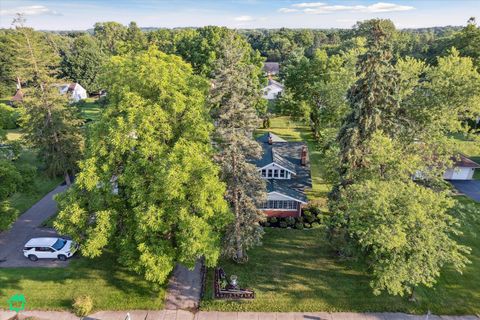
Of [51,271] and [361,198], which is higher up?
[361,198]

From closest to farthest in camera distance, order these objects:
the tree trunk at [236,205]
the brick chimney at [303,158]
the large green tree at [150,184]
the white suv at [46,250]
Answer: the large green tree at [150,184], the tree trunk at [236,205], the white suv at [46,250], the brick chimney at [303,158]

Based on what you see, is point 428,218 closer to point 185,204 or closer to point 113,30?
point 185,204

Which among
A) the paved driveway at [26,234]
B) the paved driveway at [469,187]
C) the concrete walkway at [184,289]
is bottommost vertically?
the concrete walkway at [184,289]

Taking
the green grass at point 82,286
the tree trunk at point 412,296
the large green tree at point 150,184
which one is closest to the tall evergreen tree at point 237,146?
the large green tree at point 150,184

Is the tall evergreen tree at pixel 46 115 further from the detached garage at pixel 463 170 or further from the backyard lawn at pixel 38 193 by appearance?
the detached garage at pixel 463 170

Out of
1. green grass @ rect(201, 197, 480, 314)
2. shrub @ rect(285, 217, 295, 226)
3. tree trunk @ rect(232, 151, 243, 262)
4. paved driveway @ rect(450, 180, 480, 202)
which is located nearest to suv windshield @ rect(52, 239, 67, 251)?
green grass @ rect(201, 197, 480, 314)

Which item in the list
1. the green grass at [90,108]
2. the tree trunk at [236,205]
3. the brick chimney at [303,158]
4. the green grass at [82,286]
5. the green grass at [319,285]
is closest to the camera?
the green grass at [319,285]

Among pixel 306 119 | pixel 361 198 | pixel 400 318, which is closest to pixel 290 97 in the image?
pixel 306 119
